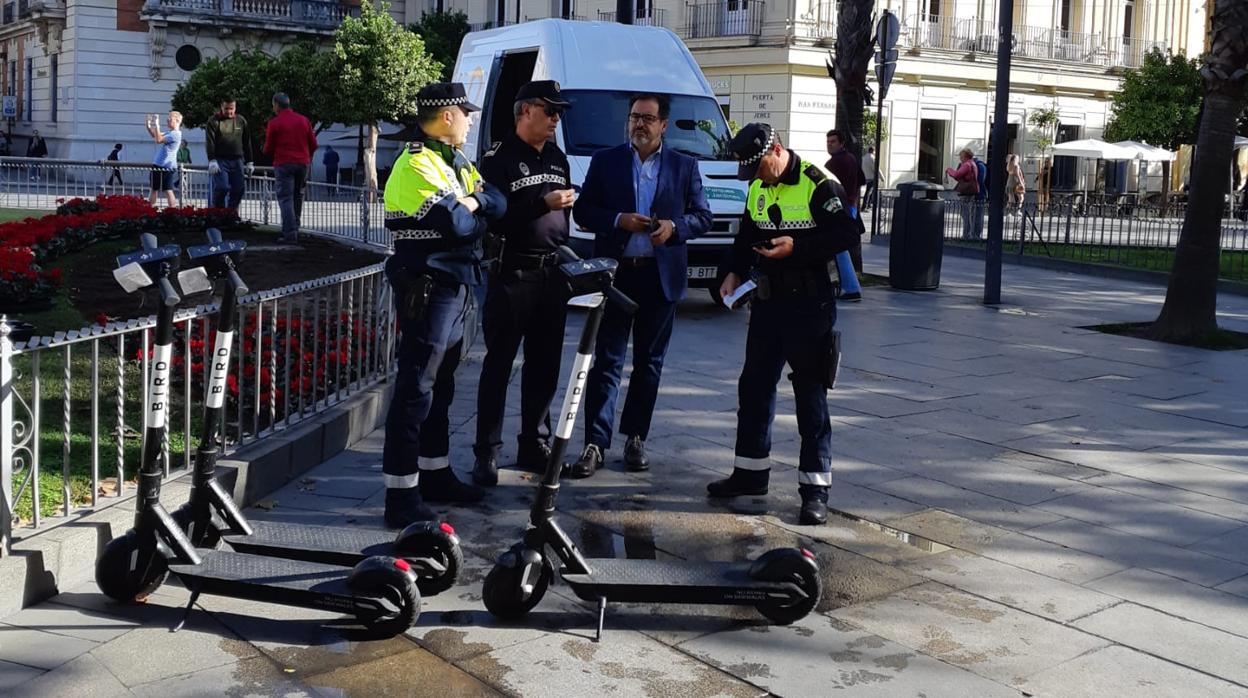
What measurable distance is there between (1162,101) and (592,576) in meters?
38.0

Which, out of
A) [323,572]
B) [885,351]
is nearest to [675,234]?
[323,572]

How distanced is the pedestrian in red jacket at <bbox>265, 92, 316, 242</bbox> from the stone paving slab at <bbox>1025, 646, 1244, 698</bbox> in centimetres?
1315

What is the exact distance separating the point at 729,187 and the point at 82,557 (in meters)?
8.36

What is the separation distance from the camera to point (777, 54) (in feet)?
125

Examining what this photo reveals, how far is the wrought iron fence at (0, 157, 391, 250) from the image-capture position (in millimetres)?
16453

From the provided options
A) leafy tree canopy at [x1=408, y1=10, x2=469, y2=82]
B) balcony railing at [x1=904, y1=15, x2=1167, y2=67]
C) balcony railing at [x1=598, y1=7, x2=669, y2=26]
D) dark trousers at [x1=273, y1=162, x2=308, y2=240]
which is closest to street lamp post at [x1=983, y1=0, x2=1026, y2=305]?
dark trousers at [x1=273, y1=162, x2=308, y2=240]

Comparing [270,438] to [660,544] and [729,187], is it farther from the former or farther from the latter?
[729,187]

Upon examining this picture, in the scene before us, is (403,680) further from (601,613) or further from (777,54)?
(777,54)

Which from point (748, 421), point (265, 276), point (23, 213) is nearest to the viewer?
point (748, 421)

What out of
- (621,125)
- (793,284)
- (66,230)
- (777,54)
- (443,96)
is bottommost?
(66,230)

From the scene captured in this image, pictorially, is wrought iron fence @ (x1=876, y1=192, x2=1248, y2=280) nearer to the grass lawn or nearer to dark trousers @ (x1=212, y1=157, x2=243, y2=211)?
the grass lawn

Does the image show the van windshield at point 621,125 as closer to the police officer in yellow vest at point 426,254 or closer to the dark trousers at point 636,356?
the dark trousers at point 636,356

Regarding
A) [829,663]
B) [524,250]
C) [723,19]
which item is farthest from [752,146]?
[723,19]

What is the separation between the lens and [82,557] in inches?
197
